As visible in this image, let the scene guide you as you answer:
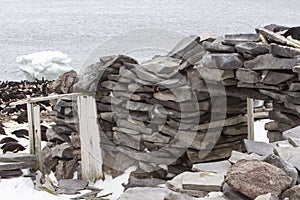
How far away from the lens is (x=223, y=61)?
20.0 ft

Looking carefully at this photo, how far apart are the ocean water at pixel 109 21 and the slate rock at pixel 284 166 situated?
47.6ft

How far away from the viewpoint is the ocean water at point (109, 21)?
2139cm

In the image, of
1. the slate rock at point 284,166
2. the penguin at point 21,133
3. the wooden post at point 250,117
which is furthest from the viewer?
the penguin at point 21,133

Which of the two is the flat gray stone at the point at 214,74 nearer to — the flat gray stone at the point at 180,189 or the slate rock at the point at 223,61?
the slate rock at the point at 223,61

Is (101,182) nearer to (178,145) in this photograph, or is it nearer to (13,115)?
(178,145)

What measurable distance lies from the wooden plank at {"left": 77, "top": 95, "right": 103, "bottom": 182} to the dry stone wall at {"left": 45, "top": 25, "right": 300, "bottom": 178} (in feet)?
0.63

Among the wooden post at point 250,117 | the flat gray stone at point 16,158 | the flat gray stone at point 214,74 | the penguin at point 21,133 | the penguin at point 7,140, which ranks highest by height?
the flat gray stone at point 214,74

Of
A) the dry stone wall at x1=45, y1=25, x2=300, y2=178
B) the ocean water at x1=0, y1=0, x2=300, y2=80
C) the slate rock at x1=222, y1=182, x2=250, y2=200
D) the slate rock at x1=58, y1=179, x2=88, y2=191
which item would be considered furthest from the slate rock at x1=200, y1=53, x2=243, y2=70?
the ocean water at x1=0, y1=0, x2=300, y2=80

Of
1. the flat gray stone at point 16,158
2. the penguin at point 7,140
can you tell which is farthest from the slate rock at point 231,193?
the penguin at point 7,140

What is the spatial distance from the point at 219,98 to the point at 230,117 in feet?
1.48

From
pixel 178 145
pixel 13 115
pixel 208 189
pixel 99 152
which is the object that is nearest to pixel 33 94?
pixel 13 115

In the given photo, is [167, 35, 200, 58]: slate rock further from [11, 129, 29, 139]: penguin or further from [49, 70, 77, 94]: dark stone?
[11, 129, 29, 139]: penguin

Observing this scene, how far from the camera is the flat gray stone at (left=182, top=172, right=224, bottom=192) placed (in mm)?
3445

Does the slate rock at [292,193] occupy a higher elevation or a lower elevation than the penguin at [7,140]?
higher
